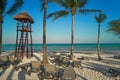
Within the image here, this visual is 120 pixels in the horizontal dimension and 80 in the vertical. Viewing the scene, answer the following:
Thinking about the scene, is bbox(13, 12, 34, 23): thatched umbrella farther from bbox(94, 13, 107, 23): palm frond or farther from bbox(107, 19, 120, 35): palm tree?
bbox(107, 19, 120, 35): palm tree

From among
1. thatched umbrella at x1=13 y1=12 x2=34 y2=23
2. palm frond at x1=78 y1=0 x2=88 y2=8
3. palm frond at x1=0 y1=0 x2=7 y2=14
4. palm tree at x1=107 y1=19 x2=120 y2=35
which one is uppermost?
palm frond at x1=78 y1=0 x2=88 y2=8

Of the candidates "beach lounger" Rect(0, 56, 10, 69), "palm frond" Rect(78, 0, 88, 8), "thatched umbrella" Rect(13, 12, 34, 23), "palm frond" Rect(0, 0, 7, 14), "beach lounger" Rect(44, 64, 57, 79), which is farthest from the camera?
"thatched umbrella" Rect(13, 12, 34, 23)

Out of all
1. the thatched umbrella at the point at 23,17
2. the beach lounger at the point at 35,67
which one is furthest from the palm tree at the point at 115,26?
the thatched umbrella at the point at 23,17

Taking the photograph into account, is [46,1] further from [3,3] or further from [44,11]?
[3,3]

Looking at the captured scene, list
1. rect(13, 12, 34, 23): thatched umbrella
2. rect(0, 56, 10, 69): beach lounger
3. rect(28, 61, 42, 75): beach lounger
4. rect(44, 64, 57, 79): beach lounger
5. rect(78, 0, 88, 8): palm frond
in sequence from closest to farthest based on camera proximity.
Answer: rect(44, 64, 57, 79): beach lounger → rect(28, 61, 42, 75): beach lounger → rect(0, 56, 10, 69): beach lounger → rect(78, 0, 88, 8): palm frond → rect(13, 12, 34, 23): thatched umbrella

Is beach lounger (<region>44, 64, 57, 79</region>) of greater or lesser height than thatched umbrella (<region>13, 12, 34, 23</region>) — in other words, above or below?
below

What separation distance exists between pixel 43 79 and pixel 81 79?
215 cm

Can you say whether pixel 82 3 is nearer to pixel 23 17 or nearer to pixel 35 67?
pixel 23 17

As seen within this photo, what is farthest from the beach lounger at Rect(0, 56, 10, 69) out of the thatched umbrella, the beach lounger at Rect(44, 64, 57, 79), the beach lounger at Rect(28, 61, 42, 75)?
the thatched umbrella

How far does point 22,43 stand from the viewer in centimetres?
2300

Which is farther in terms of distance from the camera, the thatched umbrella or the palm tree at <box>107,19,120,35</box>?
the thatched umbrella

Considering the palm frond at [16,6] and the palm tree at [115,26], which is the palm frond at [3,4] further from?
the palm tree at [115,26]

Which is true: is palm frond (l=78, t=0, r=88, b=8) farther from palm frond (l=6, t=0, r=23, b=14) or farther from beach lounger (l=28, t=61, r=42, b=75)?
beach lounger (l=28, t=61, r=42, b=75)

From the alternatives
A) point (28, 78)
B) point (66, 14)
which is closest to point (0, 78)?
point (28, 78)
